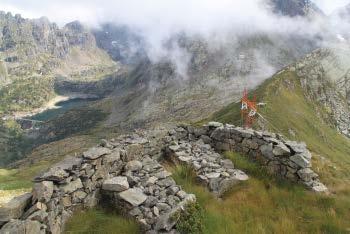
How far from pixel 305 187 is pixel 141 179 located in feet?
25.5

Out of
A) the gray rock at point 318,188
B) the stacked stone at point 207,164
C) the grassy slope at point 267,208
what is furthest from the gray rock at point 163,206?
the gray rock at point 318,188

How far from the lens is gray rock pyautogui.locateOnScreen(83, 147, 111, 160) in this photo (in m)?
17.3

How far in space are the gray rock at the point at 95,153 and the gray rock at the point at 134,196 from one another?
2.26 metres

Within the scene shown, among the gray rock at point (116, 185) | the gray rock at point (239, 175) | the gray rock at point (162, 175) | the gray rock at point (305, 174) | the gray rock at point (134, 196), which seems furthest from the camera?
the gray rock at point (305, 174)

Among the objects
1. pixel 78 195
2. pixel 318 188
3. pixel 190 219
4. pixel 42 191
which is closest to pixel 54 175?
pixel 42 191

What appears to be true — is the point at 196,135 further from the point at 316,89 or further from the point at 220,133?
the point at 316,89

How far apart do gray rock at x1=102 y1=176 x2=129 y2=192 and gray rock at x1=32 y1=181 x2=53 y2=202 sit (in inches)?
109

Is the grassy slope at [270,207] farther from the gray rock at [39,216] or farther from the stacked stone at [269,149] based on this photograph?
the gray rock at [39,216]

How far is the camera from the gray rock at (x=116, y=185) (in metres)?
16.6

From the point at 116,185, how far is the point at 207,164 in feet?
17.4

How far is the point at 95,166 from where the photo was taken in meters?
17.4

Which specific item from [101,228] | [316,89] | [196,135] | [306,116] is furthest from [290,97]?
[101,228]

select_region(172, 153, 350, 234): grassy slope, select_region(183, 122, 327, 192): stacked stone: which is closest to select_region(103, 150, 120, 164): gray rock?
select_region(172, 153, 350, 234): grassy slope

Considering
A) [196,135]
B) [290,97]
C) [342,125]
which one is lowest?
[342,125]
